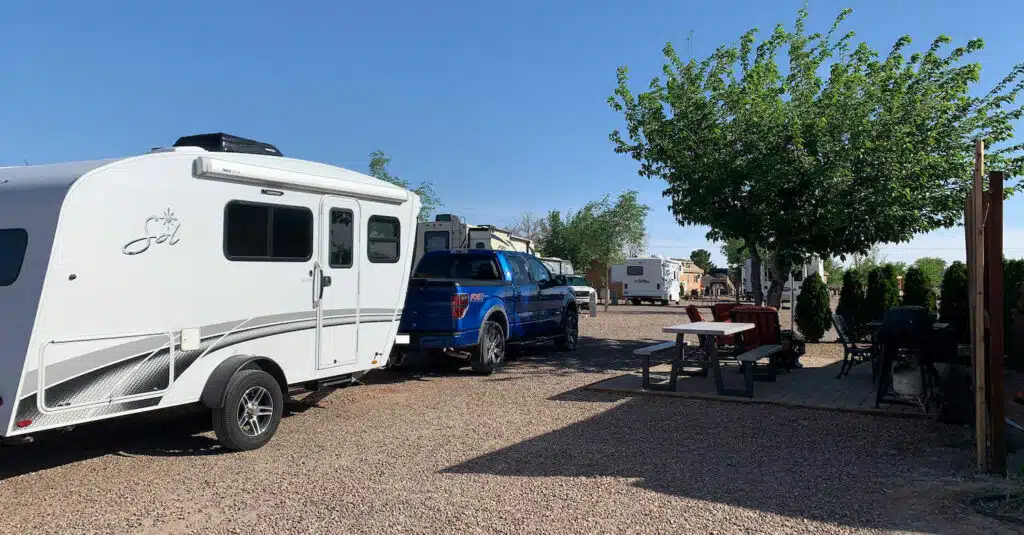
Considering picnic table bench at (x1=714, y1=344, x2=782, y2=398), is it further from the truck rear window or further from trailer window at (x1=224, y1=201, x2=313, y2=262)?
trailer window at (x1=224, y1=201, x2=313, y2=262)

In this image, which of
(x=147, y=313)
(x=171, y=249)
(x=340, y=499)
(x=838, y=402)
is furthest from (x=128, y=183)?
(x=838, y=402)

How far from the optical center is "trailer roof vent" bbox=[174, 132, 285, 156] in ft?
20.7

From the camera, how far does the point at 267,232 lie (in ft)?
19.7

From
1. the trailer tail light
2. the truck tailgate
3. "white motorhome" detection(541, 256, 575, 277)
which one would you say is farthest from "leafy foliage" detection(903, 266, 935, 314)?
"white motorhome" detection(541, 256, 575, 277)

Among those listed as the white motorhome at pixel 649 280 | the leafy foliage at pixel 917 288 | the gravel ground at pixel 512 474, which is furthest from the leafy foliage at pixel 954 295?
the white motorhome at pixel 649 280

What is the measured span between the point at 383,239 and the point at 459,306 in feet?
6.55

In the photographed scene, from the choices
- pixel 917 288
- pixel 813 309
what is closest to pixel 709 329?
pixel 917 288

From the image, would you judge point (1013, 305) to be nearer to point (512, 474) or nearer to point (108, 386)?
point (512, 474)

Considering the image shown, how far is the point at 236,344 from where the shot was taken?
18.9 ft

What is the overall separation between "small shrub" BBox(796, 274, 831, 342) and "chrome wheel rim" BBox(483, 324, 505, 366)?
704 cm

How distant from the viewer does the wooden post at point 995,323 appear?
4711mm

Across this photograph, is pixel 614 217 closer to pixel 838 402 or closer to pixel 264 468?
pixel 838 402

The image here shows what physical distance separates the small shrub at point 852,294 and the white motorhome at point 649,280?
17.8 metres

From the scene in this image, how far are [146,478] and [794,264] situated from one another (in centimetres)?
951
